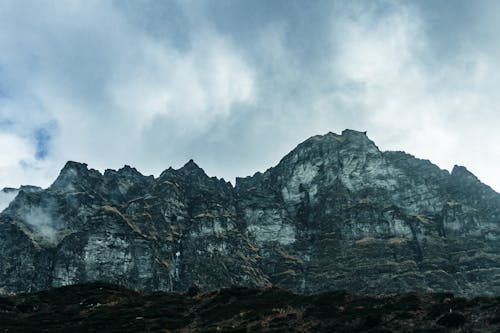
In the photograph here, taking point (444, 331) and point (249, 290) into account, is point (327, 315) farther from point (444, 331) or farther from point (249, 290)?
point (249, 290)

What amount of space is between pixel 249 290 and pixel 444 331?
3447cm

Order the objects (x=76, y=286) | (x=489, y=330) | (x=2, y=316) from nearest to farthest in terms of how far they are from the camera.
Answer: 1. (x=489, y=330)
2. (x=2, y=316)
3. (x=76, y=286)

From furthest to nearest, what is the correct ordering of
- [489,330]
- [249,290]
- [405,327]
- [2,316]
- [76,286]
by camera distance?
[76,286] < [249,290] < [2,316] < [405,327] < [489,330]

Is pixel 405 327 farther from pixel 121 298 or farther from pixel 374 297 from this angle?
pixel 121 298

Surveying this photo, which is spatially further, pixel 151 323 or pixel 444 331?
pixel 151 323

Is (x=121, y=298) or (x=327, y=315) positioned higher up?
(x=121, y=298)

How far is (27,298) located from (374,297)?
48.5m

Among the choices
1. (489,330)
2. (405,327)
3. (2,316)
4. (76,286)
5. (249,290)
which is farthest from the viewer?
(76,286)

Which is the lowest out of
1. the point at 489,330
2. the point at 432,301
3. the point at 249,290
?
the point at 489,330

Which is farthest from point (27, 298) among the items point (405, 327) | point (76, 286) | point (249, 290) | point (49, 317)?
point (405, 327)

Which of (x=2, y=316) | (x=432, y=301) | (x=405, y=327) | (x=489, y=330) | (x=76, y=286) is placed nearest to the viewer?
(x=489, y=330)

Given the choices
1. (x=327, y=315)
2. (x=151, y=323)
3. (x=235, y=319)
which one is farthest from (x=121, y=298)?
(x=327, y=315)

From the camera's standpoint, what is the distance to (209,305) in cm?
6562

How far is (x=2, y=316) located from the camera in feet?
203
